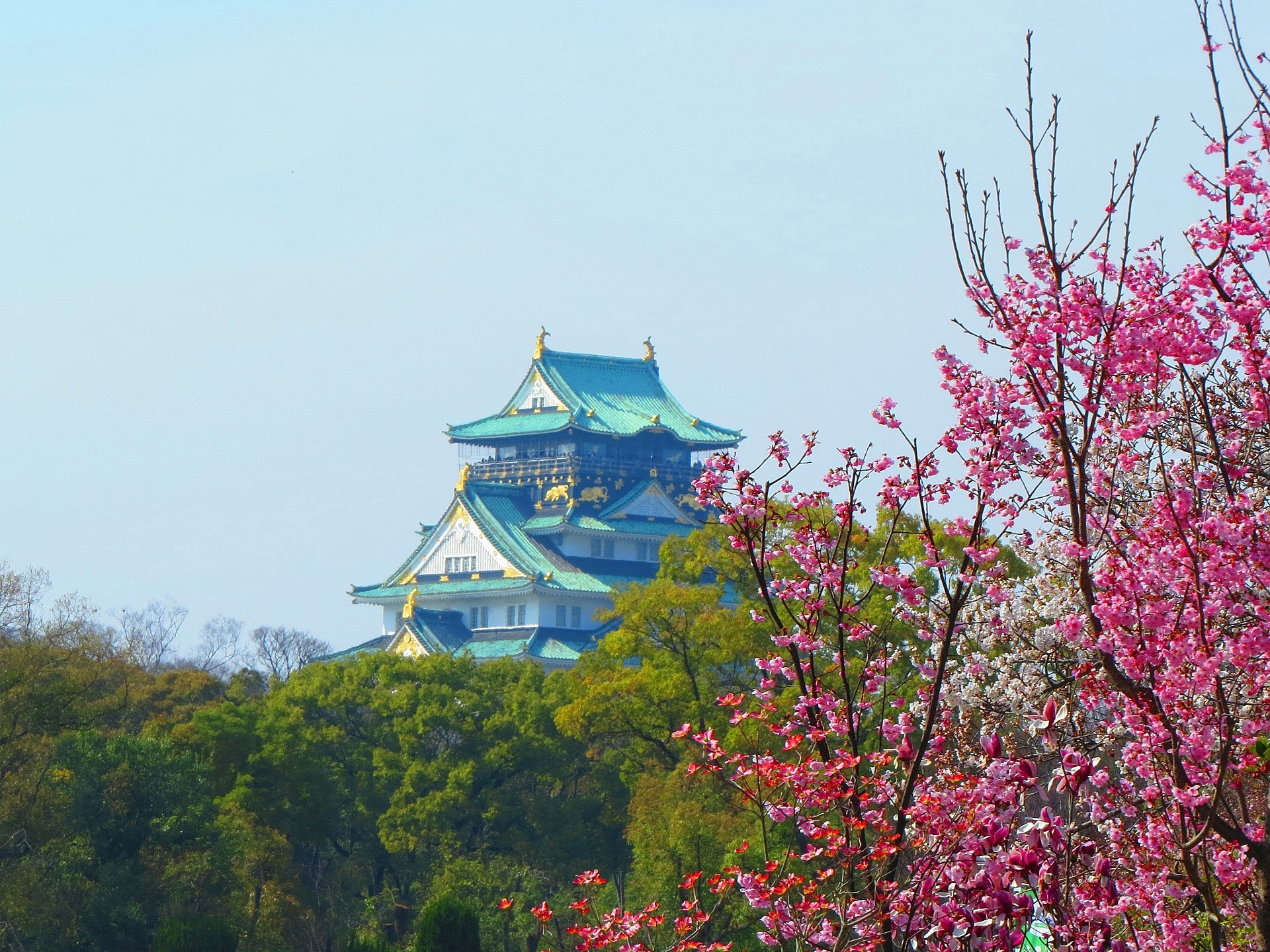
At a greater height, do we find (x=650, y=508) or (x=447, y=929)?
(x=650, y=508)

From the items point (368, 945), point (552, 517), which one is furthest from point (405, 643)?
point (368, 945)

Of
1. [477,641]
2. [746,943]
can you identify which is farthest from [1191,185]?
[477,641]

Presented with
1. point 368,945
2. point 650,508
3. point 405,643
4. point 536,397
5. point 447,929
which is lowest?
point 368,945

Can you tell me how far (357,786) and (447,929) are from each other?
7281mm

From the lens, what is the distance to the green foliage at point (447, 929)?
85.8 ft

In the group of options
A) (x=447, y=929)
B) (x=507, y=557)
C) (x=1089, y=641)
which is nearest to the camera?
(x=1089, y=641)

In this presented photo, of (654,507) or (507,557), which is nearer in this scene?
(507,557)

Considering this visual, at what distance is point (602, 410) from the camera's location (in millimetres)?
61469

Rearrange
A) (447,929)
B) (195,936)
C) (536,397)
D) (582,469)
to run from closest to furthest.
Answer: (195,936), (447,929), (582,469), (536,397)

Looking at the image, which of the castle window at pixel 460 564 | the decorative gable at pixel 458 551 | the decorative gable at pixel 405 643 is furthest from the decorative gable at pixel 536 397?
the decorative gable at pixel 405 643

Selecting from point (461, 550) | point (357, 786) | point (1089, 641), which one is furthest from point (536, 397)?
point (1089, 641)

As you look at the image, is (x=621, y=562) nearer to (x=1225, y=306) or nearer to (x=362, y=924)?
(x=362, y=924)

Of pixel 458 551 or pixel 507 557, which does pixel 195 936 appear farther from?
pixel 458 551

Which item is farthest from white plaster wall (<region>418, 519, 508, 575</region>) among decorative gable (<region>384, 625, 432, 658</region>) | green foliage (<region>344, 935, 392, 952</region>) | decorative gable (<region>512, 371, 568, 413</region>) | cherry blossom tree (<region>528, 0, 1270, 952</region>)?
cherry blossom tree (<region>528, 0, 1270, 952</region>)
